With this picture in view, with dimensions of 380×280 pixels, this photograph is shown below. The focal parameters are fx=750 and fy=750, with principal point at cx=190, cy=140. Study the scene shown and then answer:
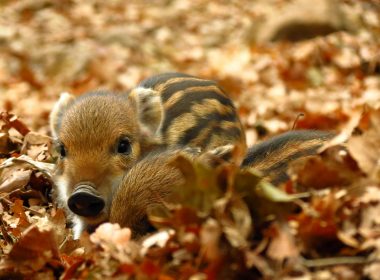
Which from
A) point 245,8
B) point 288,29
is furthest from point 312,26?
point 245,8

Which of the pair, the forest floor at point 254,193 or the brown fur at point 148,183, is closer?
the forest floor at point 254,193

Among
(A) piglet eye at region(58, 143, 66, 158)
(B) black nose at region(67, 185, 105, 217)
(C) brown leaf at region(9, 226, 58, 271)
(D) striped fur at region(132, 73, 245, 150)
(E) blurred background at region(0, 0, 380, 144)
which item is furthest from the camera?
(E) blurred background at region(0, 0, 380, 144)

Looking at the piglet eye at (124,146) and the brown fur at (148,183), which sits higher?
the brown fur at (148,183)

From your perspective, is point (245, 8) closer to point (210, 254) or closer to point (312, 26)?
point (312, 26)

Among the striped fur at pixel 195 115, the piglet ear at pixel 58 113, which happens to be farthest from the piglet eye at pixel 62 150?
the striped fur at pixel 195 115

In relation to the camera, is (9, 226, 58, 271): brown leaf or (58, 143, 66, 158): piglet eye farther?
(58, 143, 66, 158): piglet eye

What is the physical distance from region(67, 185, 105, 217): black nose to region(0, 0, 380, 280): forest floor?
0.09m

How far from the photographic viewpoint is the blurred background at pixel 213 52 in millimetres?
7621

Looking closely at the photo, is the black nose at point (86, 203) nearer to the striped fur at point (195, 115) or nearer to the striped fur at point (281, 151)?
the striped fur at point (281, 151)

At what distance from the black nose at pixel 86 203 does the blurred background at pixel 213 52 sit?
263 cm

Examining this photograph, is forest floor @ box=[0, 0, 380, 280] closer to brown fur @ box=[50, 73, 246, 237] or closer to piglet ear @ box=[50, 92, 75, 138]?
piglet ear @ box=[50, 92, 75, 138]

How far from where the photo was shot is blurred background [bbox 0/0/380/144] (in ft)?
25.0

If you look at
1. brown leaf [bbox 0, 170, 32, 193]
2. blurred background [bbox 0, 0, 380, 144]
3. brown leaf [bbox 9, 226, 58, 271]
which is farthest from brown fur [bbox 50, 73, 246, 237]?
blurred background [bbox 0, 0, 380, 144]

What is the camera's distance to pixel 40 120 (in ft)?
22.6
